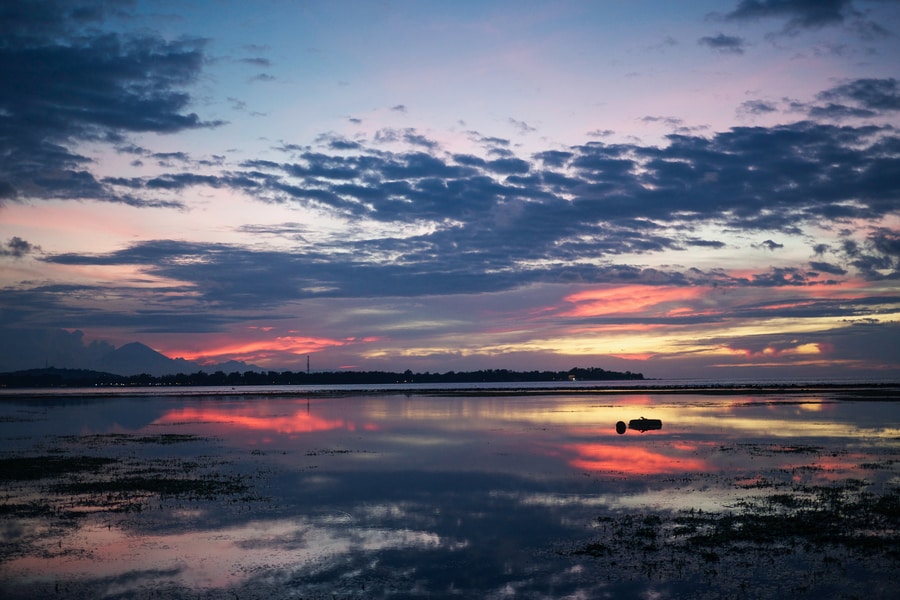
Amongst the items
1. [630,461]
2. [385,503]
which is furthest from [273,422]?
[385,503]

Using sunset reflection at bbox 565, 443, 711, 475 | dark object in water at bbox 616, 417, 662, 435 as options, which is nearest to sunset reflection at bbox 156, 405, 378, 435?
dark object in water at bbox 616, 417, 662, 435

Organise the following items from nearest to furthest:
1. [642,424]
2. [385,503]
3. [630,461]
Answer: [385,503]
[630,461]
[642,424]

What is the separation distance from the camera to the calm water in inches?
714

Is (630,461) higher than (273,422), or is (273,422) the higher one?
(630,461)

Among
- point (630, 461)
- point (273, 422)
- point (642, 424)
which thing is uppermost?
point (642, 424)

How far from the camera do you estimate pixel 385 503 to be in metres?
28.4

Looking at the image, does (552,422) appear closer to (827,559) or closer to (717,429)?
(717,429)

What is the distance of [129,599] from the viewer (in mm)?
16984

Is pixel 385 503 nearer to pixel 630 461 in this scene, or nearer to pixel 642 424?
pixel 630 461

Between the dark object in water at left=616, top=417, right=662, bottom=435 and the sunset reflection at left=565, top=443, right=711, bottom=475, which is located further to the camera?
the dark object in water at left=616, top=417, right=662, bottom=435

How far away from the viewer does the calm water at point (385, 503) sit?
1814 centimetres

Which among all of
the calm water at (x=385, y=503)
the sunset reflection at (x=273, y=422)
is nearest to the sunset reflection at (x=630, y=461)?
the calm water at (x=385, y=503)

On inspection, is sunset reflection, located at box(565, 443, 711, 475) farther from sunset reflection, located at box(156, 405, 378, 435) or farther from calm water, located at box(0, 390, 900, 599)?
sunset reflection, located at box(156, 405, 378, 435)

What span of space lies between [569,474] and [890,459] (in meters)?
19.0
